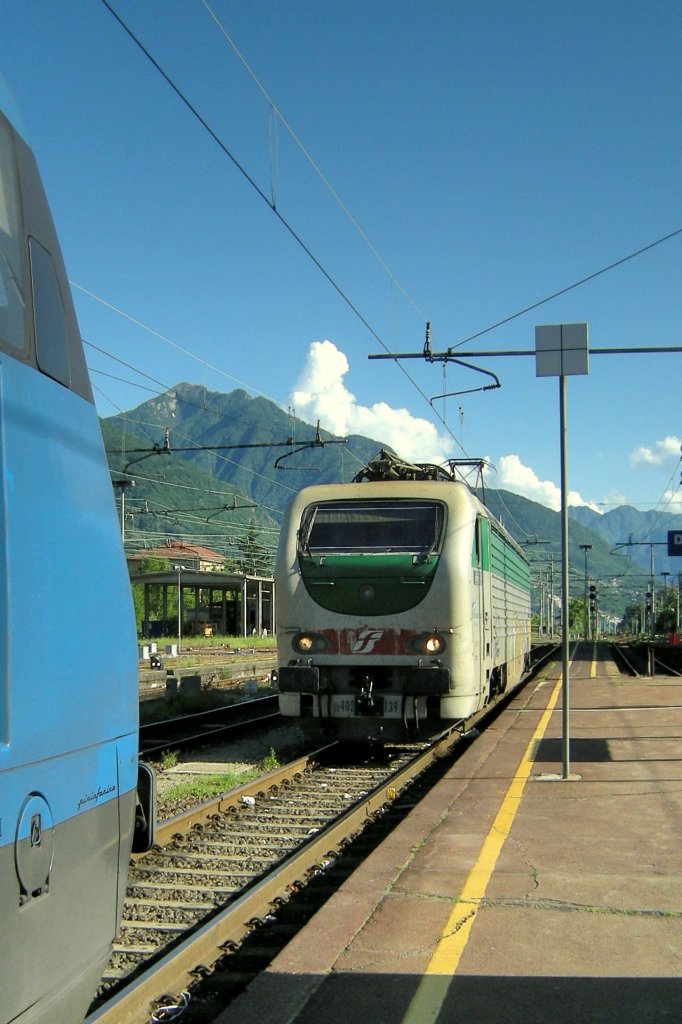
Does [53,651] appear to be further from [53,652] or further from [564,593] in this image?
[564,593]

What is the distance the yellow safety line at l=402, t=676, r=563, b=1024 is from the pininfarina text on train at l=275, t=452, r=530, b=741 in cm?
233

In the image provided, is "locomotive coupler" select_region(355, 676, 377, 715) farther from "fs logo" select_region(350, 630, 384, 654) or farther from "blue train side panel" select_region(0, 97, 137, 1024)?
"blue train side panel" select_region(0, 97, 137, 1024)

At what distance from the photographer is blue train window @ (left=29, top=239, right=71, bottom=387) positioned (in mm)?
3055

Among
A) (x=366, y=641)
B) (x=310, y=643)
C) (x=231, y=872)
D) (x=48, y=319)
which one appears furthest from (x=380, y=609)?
(x=48, y=319)

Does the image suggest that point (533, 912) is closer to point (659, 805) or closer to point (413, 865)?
point (413, 865)

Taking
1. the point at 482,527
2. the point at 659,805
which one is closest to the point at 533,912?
the point at 659,805

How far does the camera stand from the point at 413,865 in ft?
20.9

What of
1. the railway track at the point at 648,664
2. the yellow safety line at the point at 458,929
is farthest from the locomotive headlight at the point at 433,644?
the railway track at the point at 648,664

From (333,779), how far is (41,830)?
27.1 feet

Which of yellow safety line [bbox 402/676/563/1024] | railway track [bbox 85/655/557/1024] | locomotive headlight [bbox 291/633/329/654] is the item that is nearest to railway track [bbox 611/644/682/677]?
locomotive headlight [bbox 291/633/329/654]

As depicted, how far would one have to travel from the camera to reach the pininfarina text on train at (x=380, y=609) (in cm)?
1064

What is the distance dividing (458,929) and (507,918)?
0.34 metres

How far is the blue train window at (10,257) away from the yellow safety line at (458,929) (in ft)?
9.61

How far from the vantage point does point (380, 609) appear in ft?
35.4
